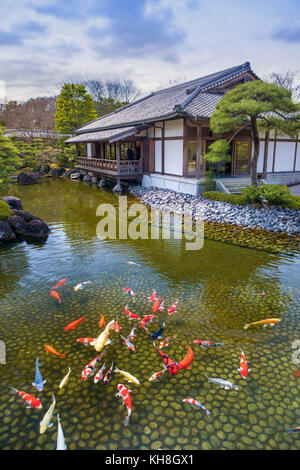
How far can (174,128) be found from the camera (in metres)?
15.0

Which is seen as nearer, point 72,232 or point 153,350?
point 153,350

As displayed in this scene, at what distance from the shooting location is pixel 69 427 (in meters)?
3.11

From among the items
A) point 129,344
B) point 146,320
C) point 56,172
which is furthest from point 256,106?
point 56,172

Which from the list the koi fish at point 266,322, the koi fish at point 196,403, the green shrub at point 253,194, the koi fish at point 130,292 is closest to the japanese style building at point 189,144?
the green shrub at point 253,194

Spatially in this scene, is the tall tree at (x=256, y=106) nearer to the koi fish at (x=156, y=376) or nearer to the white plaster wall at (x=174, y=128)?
the white plaster wall at (x=174, y=128)

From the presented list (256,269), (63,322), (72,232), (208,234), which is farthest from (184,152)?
(63,322)

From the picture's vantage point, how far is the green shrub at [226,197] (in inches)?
464

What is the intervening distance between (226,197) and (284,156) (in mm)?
7340

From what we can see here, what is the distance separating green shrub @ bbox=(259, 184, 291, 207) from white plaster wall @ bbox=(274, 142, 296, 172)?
692cm

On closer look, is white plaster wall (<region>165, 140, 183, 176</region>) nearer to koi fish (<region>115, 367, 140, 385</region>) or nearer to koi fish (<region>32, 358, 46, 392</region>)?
koi fish (<region>115, 367, 140, 385</region>)

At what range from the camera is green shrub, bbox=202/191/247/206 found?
38.7 ft

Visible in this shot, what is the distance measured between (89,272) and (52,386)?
3383 millimetres

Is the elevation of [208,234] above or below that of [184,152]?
below

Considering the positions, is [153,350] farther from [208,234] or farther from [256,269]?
[208,234]
